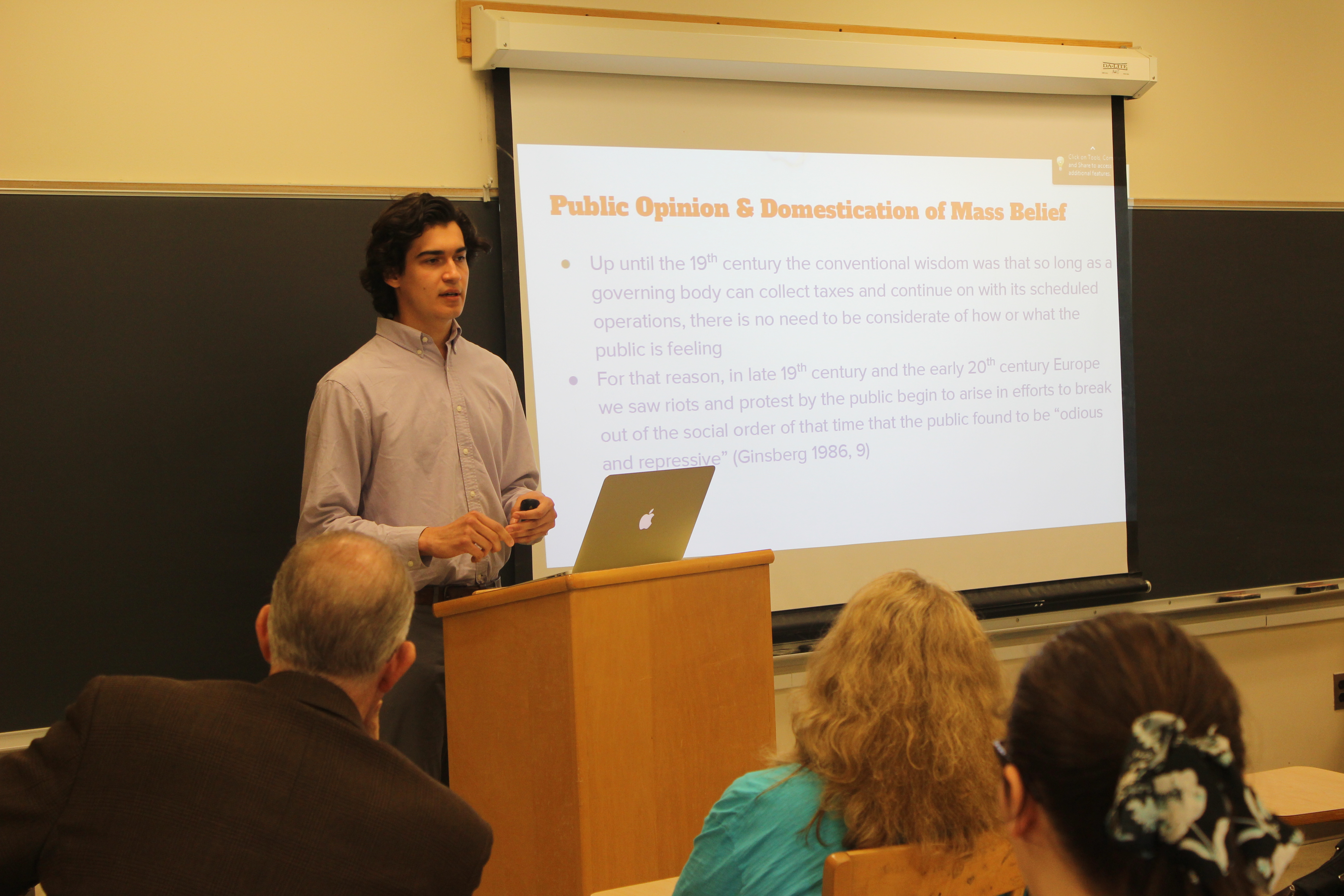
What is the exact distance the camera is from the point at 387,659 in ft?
4.10

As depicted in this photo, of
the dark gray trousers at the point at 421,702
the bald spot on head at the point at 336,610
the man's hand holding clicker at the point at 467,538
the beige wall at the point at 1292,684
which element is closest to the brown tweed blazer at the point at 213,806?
the bald spot on head at the point at 336,610

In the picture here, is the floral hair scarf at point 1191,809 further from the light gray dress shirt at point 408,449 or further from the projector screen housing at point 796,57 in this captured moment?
the projector screen housing at point 796,57

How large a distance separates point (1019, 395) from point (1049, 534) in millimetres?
521

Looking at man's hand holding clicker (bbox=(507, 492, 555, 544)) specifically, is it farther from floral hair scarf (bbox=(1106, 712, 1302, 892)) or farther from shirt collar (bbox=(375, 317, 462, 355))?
floral hair scarf (bbox=(1106, 712, 1302, 892))

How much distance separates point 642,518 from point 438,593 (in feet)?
2.26

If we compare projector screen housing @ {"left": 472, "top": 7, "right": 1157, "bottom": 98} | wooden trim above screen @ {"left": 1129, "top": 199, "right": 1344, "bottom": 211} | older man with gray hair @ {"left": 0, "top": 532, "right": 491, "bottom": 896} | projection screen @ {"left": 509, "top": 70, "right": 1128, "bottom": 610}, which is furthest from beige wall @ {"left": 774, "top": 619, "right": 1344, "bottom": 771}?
older man with gray hair @ {"left": 0, "top": 532, "right": 491, "bottom": 896}

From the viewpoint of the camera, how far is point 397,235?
2422 millimetres

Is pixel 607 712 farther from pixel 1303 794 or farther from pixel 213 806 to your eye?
pixel 1303 794

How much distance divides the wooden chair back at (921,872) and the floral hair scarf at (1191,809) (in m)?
0.41

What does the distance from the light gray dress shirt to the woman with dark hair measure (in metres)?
1.62

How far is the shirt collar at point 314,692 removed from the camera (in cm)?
109

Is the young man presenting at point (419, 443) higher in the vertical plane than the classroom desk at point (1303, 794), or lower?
higher

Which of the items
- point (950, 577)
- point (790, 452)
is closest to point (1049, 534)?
point (950, 577)

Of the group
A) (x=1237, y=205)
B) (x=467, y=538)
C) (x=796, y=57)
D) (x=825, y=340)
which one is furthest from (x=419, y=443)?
(x=1237, y=205)
